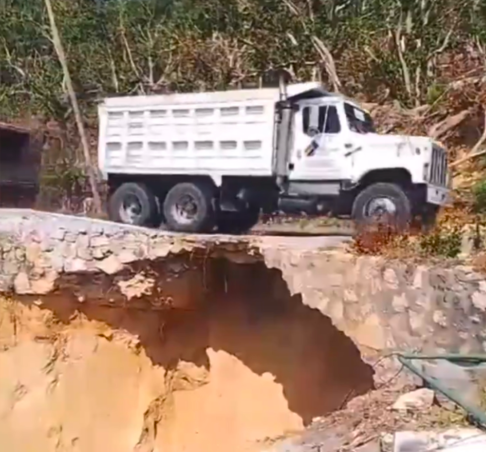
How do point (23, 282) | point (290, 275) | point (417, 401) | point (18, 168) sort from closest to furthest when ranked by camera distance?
1. point (417, 401)
2. point (290, 275)
3. point (23, 282)
4. point (18, 168)

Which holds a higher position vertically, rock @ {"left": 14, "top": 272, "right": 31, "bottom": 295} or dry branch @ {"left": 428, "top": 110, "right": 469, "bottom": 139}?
dry branch @ {"left": 428, "top": 110, "right": 469, "bottom": 139}

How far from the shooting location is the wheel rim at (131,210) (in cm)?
409

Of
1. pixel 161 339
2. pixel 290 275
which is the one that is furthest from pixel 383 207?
pixel 161 339

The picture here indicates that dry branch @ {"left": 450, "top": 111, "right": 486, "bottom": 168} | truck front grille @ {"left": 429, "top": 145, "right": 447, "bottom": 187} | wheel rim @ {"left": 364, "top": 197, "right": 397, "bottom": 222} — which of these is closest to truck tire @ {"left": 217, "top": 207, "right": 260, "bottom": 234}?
wheel rim @ {"left": 364, "top": 197, "right": 397, "bottom": 222}

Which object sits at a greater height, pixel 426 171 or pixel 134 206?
pixel 426 171

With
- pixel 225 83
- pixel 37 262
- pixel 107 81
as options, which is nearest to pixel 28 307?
pixel 37 262

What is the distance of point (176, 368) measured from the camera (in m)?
4.41

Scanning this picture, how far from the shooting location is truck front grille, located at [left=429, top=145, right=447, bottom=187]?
375 cm

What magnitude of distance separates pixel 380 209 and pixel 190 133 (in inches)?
37.7

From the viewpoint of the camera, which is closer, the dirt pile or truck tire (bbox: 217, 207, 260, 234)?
truck tire (bbox: 217, 207, 260, 234)

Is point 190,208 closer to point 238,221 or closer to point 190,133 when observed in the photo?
point 238,221

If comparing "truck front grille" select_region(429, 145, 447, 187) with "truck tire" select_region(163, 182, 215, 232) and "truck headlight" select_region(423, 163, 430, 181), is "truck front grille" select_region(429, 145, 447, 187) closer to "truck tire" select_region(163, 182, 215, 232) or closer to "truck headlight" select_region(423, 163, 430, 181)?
"truck headlight" select_region(423, 163, 430, 181)

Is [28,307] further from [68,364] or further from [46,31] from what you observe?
[46,31]

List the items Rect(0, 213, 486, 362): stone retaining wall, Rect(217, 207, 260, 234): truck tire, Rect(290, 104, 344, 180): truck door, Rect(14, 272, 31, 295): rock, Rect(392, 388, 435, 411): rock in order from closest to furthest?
1. Rect(392, 388, 435, 411): rock
2. Rect(0, 213, 486, 362): stone retaining wall
3. Rect(290, 104, 344, 180): truck door
4. Rect(217, 207, 260, 234): truck tire
5. Rect(14, 272, 31, 295): rock
